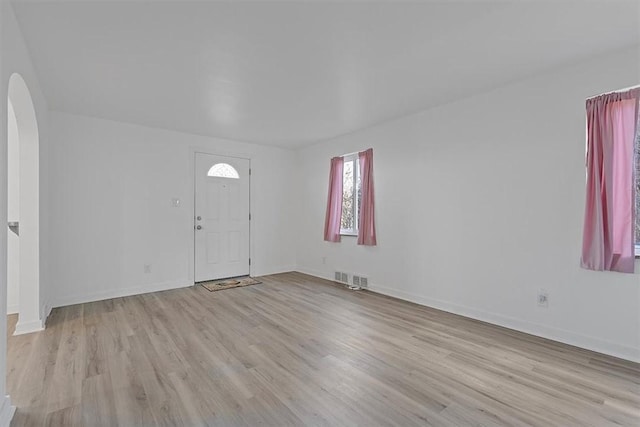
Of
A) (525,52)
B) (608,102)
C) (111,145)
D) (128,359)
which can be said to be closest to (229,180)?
(111,145)

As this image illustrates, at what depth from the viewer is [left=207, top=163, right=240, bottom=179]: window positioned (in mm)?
5012

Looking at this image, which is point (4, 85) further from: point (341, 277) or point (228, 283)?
point (341, 277)

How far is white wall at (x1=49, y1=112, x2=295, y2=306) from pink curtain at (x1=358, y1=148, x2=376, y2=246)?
2270 millimetres

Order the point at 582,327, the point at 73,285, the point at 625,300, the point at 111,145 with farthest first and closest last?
1. the point at 111,145
2. the point at 73,285
3. the point at 582,327
4. the point at 625,300

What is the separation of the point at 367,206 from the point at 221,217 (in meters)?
2.44

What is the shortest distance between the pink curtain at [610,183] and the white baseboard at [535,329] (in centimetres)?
60

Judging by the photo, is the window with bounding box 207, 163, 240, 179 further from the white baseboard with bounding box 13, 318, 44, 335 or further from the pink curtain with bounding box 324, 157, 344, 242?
the white baseboard with bounding box 13, 318, 44, 335

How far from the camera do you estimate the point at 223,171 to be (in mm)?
5141

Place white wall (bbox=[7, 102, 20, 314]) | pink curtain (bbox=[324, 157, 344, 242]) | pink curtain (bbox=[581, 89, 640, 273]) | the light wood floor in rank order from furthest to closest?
pink curtain (bbox=[324, 157, 344, 242]) < white wall (bbox=[7, 102, 20, 314]) < pink curtain (bbox=[581, 89, 640, 273]) < the light wood floor

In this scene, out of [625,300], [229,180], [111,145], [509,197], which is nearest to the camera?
[625,300]

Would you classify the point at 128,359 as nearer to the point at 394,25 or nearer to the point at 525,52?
the point at 394,25

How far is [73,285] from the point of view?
3812mm

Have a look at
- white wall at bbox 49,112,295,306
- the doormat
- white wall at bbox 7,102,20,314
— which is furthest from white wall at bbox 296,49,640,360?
white wall at bbox 7,102,20,314

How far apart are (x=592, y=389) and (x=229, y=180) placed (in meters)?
4.91
